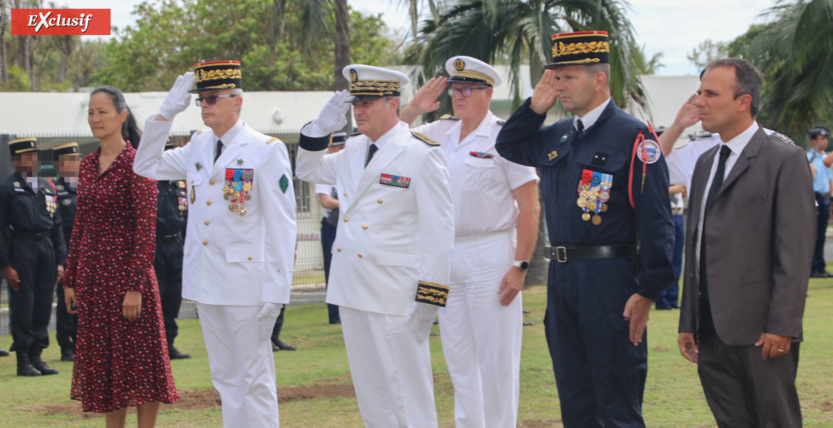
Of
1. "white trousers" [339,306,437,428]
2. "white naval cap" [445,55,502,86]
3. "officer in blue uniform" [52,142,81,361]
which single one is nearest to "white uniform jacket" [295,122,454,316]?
"white trousers" [339,306,437,428]

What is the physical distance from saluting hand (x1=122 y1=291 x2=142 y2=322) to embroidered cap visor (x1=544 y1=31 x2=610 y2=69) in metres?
2.90

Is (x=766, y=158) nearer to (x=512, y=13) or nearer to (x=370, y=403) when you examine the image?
(x=370, y=403)

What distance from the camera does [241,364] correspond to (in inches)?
203

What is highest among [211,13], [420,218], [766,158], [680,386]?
[211,13]

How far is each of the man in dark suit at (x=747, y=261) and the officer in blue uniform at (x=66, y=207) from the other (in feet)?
23.2

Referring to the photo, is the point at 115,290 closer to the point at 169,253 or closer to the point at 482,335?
the point at 482,335

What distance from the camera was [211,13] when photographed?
35.3m

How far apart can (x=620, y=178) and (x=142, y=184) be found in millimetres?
2946

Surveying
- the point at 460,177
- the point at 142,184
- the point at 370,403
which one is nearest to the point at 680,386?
the point at 460,177

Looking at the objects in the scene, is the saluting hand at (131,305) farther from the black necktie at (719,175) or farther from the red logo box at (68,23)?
the red logo box at (68,23)

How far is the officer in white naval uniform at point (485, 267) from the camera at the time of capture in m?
5.33

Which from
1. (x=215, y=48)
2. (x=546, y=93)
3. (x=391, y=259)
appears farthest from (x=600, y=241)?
(x=215, y=48)

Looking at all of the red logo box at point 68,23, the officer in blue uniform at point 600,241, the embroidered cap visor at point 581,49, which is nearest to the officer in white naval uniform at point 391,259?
the officer in blue uniform at point 600,241

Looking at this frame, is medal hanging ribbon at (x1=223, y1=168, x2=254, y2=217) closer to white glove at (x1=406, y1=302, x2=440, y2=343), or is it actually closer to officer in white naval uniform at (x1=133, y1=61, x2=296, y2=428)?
officer in white naval uniform at (x1=133, y1=61, x2=296, y2=428)
